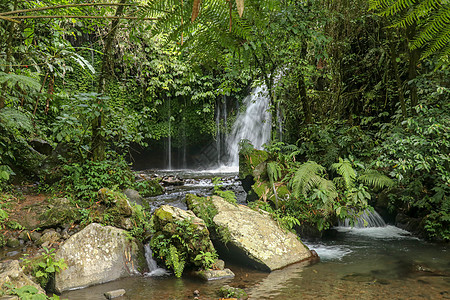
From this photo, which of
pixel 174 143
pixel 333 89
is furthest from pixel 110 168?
pixel 174 143

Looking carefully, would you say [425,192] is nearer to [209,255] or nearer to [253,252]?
[253,252]

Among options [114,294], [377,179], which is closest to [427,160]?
[377,179]

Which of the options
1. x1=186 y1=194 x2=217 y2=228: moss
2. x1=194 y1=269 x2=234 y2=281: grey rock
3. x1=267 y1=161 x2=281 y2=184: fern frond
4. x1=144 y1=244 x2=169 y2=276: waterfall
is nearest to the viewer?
x1=194 y1=269 x2=234 y2=281: grey rock

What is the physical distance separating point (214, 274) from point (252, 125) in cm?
988

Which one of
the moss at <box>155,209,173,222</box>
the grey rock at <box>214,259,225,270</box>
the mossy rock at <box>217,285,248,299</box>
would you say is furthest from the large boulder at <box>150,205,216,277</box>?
the mossy rock at <box>217,285,248,299</box>

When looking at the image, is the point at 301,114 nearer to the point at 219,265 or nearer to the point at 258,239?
the point at 258,239

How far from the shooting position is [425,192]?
575 centimetres

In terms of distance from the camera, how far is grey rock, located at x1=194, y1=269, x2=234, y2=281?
4088 millimetres

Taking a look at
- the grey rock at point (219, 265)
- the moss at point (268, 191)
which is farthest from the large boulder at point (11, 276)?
the moss at point (268, 191)

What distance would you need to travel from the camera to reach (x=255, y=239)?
476 cm

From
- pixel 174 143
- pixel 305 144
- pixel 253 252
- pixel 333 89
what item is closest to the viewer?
pixel 253 252

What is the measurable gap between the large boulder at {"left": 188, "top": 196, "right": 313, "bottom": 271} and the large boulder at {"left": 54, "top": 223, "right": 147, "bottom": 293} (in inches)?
50.8

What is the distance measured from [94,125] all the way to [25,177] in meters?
1.79

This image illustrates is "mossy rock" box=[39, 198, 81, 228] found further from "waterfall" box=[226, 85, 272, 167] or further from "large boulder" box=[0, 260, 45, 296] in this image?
"waterfall" box=[226, 85, 272, 167]
